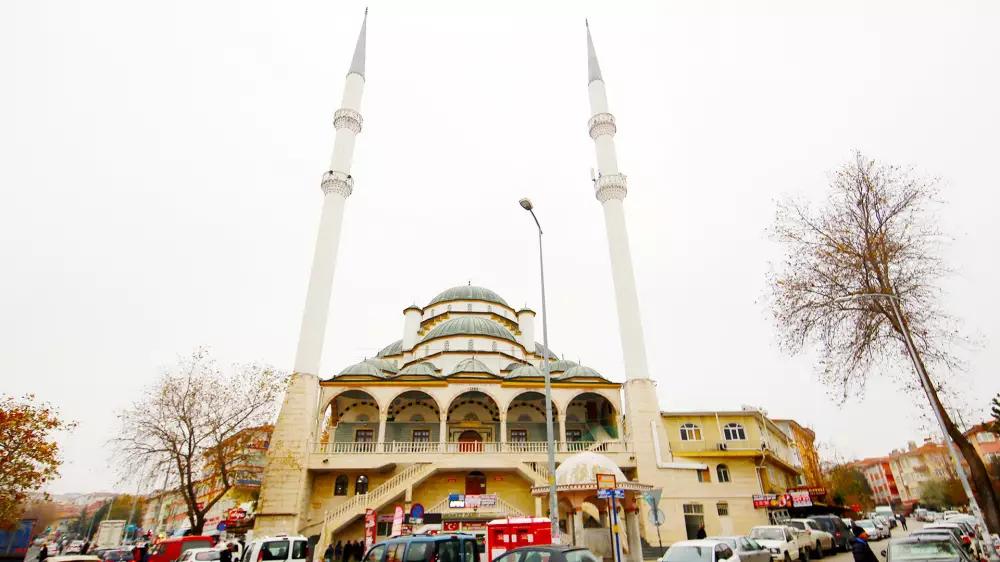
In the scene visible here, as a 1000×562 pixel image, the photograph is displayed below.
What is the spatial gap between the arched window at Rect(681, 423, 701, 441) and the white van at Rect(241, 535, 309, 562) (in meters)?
21.4

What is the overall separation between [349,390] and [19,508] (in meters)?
14.3

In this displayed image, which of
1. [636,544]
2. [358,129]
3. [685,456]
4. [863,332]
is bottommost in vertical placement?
[636,544]

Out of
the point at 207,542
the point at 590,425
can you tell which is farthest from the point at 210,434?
the point at 590,425

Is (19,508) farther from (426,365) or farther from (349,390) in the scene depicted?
(426,365)

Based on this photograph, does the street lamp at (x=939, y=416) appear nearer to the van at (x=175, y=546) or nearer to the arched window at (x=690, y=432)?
the arched window at (x=690, y=432)

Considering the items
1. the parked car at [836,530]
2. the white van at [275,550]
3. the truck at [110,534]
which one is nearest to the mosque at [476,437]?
the parked car at [836,530]

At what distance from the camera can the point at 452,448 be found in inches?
1081

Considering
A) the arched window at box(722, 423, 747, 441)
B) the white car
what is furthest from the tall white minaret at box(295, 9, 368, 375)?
the white car

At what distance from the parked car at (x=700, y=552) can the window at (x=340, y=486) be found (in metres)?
20.5

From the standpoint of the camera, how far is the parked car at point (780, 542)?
15.7 metres

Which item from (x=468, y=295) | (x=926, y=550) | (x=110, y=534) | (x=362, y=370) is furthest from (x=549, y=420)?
(x=110, y=534)

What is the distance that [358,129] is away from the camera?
36.8m

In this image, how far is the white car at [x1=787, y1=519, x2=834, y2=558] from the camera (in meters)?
19.2

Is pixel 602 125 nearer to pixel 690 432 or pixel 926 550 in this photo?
pixel 690 432
